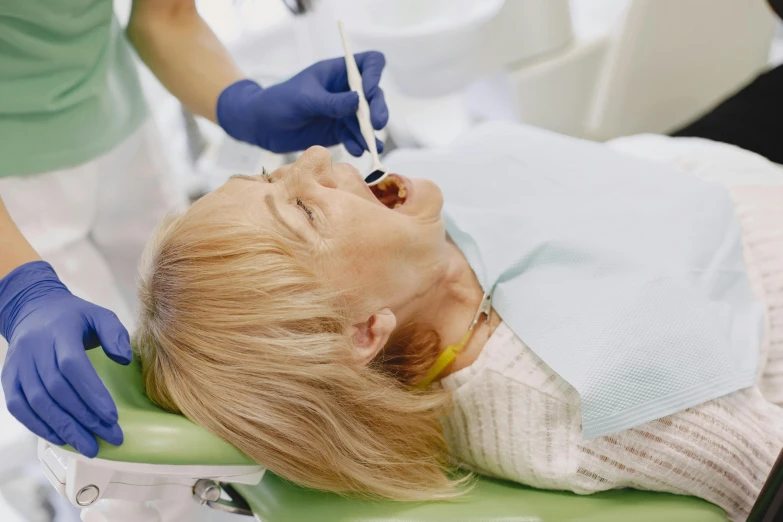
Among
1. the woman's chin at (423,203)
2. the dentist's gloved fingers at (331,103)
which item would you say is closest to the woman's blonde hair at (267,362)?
the woman's chin at (423,203)

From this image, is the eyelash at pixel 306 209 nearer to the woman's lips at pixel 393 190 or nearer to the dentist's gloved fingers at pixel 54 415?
the woman's lips at pixel 393 190

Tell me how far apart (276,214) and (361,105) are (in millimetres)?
351

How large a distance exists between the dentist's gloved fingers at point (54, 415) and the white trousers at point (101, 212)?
1.46ft

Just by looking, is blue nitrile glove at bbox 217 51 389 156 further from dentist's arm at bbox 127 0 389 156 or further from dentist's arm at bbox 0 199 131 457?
dentist's arm at bbox 0 199 131 457

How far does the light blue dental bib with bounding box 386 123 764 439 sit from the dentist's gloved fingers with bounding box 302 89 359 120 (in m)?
0.29

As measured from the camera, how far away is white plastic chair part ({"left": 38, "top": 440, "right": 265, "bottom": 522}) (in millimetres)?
962

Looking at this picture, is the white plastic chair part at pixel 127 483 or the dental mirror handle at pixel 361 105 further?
the dental mirror handle at pixel 361 105

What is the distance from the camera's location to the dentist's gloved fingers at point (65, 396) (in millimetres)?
889

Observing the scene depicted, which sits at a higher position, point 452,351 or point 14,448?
point 452,351

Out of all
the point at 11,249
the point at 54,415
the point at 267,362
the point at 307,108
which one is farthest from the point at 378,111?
the point at 54,415

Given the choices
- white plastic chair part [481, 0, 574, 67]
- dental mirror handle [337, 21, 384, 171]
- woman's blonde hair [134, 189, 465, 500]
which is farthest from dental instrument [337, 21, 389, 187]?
white plastic chair part [481, 0, 574, 67]

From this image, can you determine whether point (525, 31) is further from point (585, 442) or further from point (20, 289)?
point (20, 289)

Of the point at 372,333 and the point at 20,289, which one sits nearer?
the point at 20,289

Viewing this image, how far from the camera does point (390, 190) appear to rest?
135 cm
